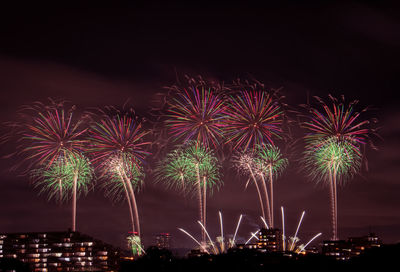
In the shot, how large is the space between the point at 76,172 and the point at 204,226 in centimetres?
3144

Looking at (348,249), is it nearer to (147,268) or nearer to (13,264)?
(147,268)

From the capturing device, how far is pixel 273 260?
456 ft

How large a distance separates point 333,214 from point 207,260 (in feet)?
96.9

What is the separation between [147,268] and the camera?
13588cm

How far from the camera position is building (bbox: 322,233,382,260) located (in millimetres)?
180000

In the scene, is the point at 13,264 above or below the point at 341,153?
below

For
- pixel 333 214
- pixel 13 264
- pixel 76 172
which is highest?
pixel 76 172

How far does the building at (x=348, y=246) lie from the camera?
18000 cm

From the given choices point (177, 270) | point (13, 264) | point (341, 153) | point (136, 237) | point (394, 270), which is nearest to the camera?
point (394, 270)

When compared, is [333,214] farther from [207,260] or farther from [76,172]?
[76,172]

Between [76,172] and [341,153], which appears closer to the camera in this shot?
[341,153]

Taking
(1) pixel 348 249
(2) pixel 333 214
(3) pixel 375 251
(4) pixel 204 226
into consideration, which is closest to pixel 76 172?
(4) pixel 204 226

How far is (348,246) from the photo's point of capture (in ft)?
611

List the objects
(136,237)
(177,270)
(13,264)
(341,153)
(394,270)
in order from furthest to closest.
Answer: (13,264)
(136,237)
(177,270)
(341,153)
(394,270)
